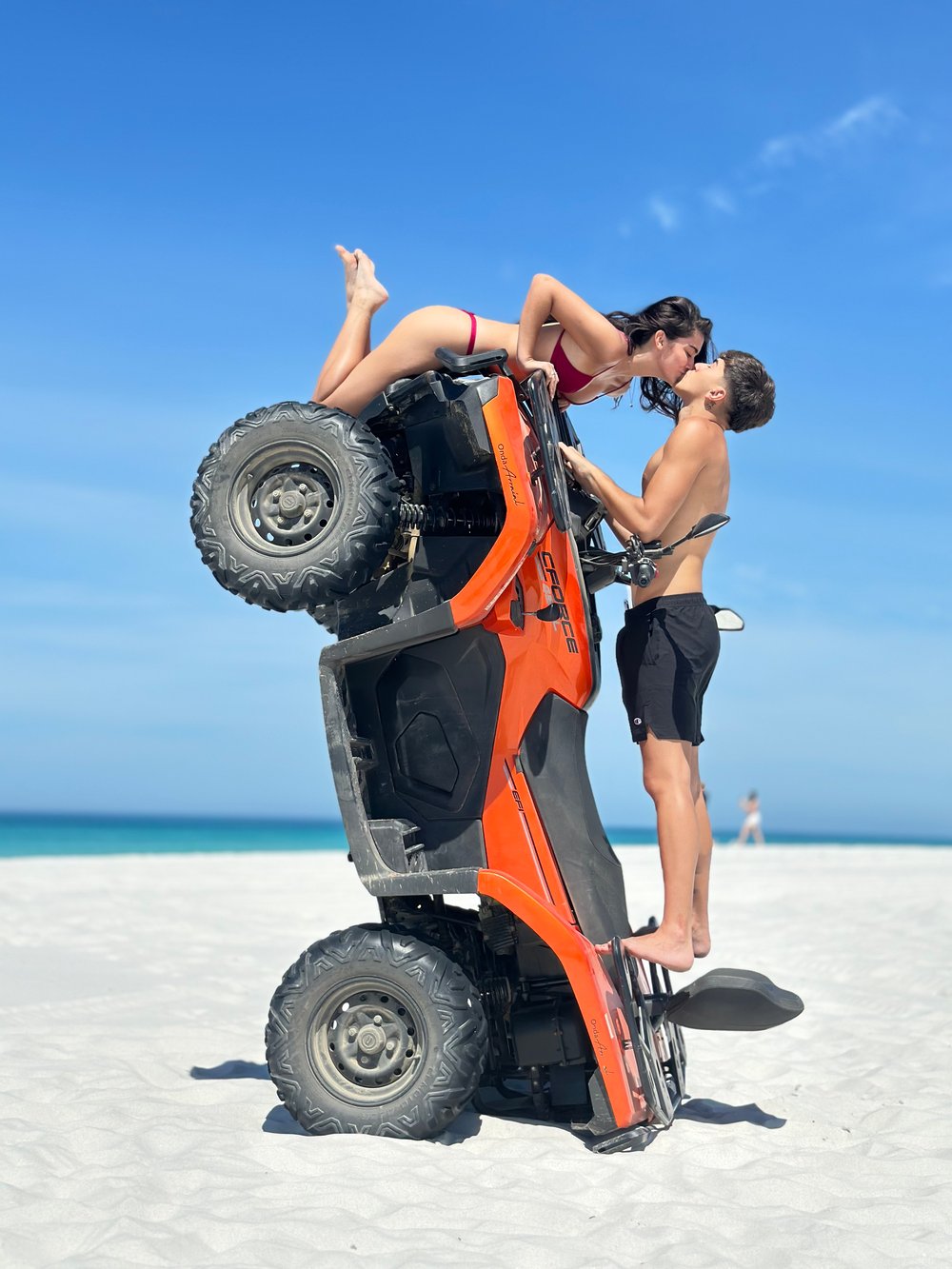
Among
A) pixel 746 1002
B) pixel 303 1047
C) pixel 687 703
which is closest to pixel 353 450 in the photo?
pixel 687 703

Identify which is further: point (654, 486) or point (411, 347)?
point (654, 486)

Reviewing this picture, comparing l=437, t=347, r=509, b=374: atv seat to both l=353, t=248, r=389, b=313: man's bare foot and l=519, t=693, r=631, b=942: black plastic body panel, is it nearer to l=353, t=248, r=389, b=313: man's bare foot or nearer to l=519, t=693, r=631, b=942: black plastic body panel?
l=353, t=248, r=389, b=313: man's bare foot

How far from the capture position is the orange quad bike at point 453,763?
4.26m

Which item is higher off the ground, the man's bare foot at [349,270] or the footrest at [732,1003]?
the man's bare foot at [349,270]

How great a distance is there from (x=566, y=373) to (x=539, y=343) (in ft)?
0.60

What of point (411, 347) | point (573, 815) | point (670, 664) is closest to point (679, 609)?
point (670, 664)

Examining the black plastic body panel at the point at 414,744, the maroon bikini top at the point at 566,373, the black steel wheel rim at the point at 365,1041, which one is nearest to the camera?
the black steel wheel rim at the point at 365,1041

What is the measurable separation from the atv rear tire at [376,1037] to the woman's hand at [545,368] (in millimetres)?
2111

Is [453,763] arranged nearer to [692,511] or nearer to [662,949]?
[662,949]

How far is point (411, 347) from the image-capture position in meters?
4.48

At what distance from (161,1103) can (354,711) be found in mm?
1728

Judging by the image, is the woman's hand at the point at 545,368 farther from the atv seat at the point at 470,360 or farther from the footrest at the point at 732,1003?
the footrest at the point at 732,1003

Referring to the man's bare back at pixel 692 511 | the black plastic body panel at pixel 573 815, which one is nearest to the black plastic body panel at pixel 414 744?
the black plastic body panel at pixel 573 815

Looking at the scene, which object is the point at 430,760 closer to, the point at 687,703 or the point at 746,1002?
the point at 687,703
